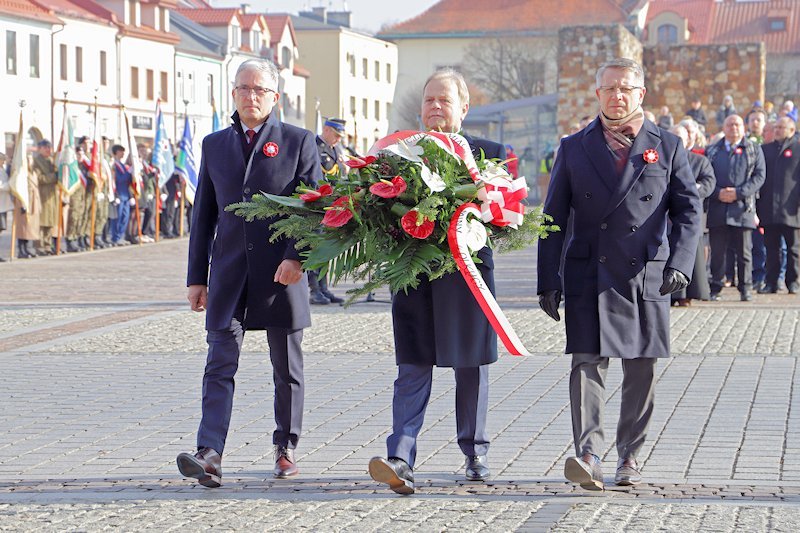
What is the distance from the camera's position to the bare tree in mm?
87250

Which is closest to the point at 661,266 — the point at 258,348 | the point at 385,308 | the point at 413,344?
the point at 413,344

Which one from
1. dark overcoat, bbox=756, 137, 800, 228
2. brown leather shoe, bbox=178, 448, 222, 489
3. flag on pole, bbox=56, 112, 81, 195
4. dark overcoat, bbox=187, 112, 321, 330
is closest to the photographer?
brown leather shoe, bbox=178, 448, 222, 489

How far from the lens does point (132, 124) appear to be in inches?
2425

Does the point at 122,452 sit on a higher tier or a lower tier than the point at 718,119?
lower

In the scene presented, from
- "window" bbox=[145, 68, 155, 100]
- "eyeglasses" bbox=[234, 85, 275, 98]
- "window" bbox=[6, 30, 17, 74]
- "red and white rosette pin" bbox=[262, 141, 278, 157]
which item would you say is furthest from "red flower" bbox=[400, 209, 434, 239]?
"window" bbox=[145, 68, 155, 100]

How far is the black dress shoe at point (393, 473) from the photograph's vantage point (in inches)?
254

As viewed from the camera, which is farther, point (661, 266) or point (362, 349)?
point (362, 349)

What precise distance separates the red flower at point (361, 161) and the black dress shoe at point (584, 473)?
59.3 inches

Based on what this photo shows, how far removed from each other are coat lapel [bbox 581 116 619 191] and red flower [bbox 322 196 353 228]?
119 centimetres

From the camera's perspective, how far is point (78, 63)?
187 feet

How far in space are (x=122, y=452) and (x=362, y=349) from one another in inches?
183

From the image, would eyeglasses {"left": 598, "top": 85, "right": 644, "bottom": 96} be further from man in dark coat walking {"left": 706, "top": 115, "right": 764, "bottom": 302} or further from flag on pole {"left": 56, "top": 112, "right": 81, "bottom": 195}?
flag on pole {"left": 56, "top": 112, "right": 81, "bottom": 195}

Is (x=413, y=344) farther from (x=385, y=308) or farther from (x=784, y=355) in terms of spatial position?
(x=385, y=308)

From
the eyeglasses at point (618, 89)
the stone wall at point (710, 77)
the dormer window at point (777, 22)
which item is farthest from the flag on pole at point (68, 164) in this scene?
the dormer window at point (777, 22)
